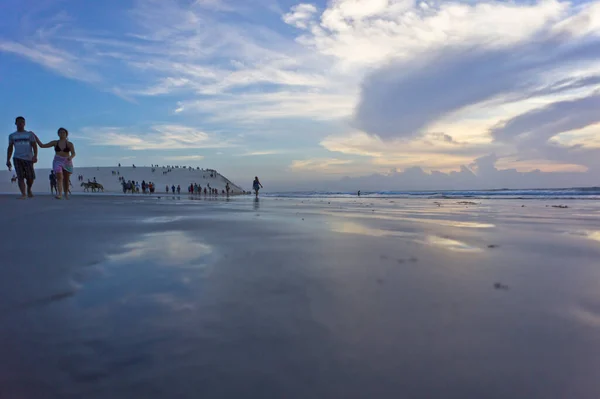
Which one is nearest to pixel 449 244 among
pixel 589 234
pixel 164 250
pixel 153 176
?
pixel 589 234

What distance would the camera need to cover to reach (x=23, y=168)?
9.62m

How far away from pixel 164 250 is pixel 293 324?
88.4 inches

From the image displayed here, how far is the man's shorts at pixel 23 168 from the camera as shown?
31.0 feet

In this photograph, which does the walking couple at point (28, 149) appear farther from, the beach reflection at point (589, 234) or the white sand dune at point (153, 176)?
the white sand dune at point (153, 176)

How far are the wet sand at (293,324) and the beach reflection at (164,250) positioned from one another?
4cm

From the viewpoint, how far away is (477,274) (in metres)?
2.78

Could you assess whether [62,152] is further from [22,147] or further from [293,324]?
[293,324]

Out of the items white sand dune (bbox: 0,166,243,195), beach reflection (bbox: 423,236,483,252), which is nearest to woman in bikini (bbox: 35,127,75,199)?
beach reflection (bbox: 423,236,483,252)

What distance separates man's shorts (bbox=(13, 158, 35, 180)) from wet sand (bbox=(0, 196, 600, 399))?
25.4 feet

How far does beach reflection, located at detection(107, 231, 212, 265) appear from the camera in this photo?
10.2ft

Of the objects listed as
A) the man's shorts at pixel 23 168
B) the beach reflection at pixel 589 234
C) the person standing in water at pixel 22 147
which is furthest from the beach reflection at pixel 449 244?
the man's shorts at pixel 23 168

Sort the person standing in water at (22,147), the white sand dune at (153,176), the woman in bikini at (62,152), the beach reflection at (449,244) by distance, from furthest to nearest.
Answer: the white sand dune at (153,176)
the woman in bikini at (62,152)
the person standing in water at (22,147)
the beach reflection at (449,244)

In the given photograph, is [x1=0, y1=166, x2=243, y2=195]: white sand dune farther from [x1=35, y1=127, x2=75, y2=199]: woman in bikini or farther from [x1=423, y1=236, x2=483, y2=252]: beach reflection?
[x1=423, y1=236, x2=483, y2=252]: beach reflection

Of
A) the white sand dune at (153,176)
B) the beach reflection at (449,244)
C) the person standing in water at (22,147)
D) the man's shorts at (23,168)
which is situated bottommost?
the beach reflection at (449,244)
